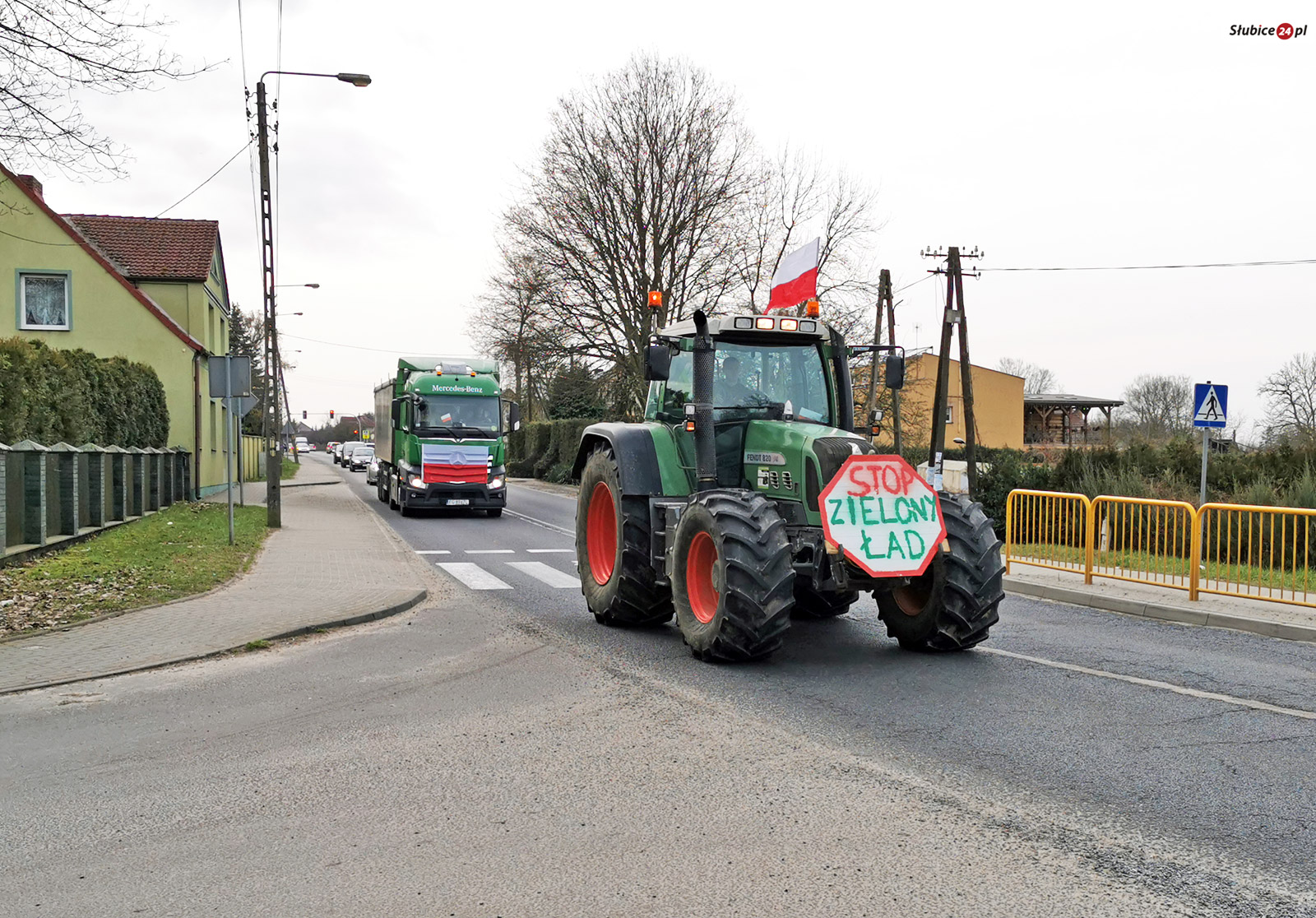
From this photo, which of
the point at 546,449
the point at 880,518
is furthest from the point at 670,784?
the point at 546,449

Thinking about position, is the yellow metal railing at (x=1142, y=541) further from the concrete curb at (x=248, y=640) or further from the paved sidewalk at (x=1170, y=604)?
the concrete curb at (x=248, y=640)

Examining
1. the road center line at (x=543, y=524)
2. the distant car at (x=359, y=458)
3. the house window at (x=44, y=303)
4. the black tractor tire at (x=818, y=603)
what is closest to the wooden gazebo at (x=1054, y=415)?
the distant car at (x=359, y=458)

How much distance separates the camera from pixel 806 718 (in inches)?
248

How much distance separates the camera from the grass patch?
402 inches

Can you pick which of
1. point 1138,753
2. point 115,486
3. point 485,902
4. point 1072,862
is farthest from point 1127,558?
point 115,486

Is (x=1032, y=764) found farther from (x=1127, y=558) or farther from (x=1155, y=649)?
(x=1127, y=558)

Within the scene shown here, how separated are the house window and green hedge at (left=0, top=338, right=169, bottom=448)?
526cm

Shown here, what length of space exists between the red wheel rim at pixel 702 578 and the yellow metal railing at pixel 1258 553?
6118 millimetres

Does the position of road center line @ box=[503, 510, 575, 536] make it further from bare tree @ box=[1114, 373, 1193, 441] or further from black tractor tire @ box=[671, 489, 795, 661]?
bare tree @ box=[1114, 373, 1193, 441]

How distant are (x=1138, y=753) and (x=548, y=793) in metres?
3.01

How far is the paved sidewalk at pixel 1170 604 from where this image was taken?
10.1 metres

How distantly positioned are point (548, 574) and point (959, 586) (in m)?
7.52

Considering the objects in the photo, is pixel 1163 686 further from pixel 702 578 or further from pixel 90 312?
pixel 90 312

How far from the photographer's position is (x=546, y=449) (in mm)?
50125
